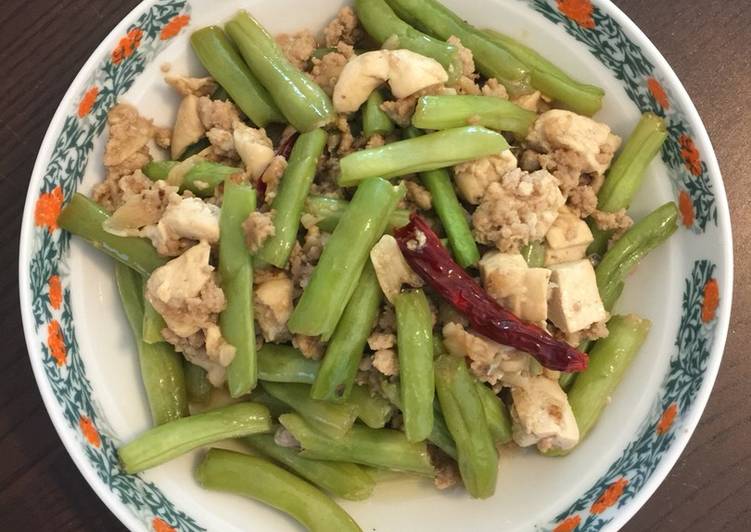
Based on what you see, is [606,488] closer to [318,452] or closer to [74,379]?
[318,452]

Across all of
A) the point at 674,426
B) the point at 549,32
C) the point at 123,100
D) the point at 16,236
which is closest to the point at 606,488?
the point at 674,426

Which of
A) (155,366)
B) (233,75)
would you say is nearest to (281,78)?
(233,75)

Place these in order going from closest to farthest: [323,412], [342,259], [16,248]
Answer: [342,259] → [323,412] → [16,248]

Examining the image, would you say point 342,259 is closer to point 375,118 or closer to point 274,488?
point 375,118

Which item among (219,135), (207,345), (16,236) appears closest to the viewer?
Answer: (207,345)

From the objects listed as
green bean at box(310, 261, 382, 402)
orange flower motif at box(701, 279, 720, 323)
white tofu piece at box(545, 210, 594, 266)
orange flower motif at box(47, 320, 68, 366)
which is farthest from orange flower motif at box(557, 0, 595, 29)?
orange flower motif at box(47, 320, 68, 366)

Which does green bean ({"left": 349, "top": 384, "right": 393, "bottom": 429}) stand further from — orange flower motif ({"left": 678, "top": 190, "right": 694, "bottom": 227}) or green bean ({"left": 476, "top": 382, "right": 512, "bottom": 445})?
orange flower motif ({"left": 678, "top": 190, "right": 694, "bottom": 227})
